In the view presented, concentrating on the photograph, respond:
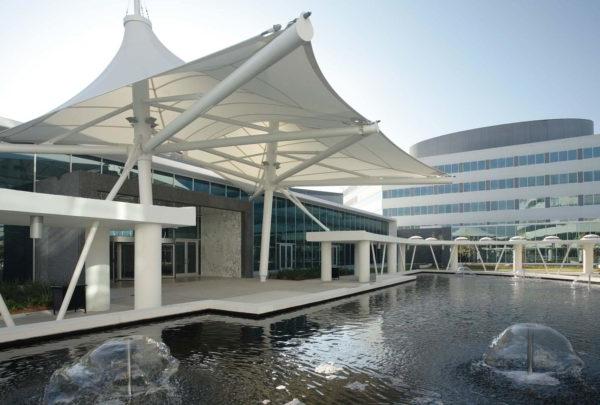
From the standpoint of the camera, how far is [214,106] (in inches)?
730

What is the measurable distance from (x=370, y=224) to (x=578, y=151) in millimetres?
29301

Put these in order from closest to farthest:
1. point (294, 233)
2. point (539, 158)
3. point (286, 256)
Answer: point (286, 256) < point (294, 233) < point (539, 158)

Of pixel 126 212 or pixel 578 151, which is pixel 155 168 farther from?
pixel 578 151

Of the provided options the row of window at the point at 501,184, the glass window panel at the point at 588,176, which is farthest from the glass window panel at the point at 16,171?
the glass window panel at the point at 588,176

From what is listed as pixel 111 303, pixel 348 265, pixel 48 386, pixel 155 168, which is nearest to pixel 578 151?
pixel 348 265

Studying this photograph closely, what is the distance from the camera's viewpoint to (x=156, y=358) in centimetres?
892

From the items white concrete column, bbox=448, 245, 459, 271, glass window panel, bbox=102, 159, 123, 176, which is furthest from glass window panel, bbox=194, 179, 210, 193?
white concrete column, bbox=448, 245, 459, 271

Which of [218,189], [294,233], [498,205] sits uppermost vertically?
[498,205]

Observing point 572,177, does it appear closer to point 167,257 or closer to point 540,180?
point 540,180

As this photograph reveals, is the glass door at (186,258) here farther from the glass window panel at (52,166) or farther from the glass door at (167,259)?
the glass window panel at (52,166)

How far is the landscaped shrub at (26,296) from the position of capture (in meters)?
15.2

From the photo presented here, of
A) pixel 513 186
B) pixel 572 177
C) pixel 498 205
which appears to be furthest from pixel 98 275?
pixel 572 177

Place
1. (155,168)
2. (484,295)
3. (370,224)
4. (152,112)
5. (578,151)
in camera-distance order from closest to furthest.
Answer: (152,112) → (484,295) → (155,168) → (370,224) → (578,151)

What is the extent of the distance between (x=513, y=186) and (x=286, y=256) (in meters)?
40.6
